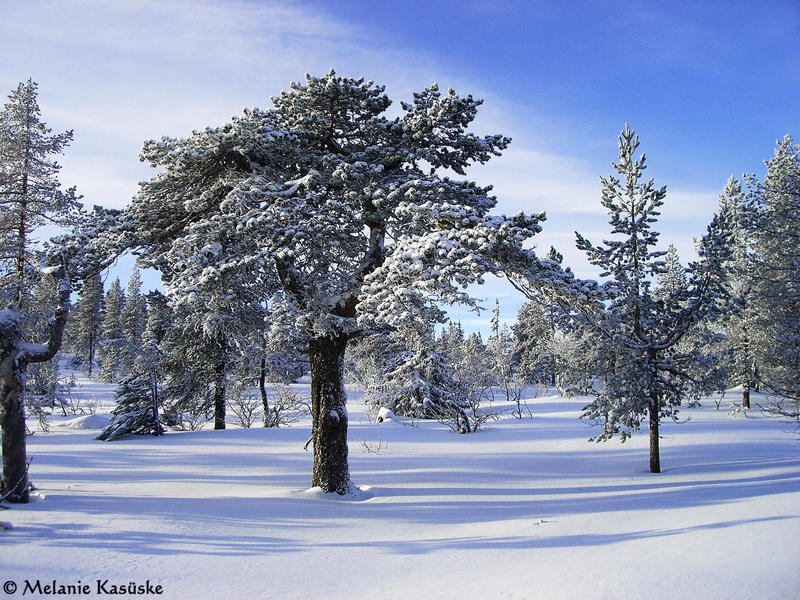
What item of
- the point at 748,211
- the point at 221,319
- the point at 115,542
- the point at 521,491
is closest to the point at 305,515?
the point at 115,542

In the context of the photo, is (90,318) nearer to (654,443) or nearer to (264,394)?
(264,394)

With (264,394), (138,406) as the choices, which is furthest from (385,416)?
(138,406)

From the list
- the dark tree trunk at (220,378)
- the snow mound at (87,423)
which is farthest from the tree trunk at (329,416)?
the snow mound at (87,423)

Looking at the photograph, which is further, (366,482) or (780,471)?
(780,471)

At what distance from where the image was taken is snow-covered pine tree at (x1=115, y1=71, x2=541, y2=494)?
8117 millimetres

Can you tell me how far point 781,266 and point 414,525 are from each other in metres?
22.8

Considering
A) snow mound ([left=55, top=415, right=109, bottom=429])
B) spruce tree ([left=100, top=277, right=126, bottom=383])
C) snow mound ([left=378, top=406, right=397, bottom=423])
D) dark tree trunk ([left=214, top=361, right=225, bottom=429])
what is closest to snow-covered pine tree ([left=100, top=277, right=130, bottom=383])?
spruce tree ([left=100, top=277, right=126, bottom=383])

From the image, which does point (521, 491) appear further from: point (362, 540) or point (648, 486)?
point (362, 540)

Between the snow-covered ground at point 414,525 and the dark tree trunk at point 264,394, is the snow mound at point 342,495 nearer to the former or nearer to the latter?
the snow-covered ground at point 414,525

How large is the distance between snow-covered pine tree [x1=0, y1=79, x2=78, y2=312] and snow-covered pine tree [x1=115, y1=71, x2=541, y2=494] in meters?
8.25

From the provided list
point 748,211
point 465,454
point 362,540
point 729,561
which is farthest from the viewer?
point 465,454

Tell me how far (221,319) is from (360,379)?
27788 mm

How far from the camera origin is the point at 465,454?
16.6 m

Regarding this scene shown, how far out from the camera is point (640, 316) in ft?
46.8
